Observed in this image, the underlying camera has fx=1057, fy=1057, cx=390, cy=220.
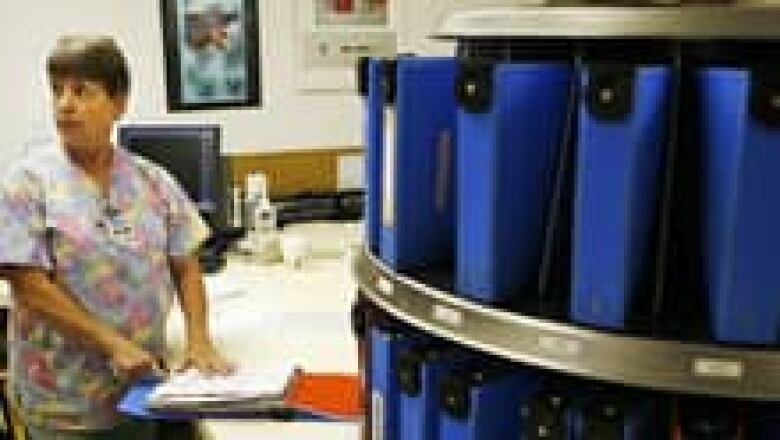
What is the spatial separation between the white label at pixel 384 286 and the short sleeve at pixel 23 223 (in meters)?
1.02

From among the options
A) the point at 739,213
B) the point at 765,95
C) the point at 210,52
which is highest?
the point at 210,52

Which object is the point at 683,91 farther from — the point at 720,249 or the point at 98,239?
the point at 98,239

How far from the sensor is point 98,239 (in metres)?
2.07

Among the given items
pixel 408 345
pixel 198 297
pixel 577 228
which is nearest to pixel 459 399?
pixel 408 345

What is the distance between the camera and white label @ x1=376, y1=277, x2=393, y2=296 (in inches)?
47.6

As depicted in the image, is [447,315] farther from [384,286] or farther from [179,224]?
[179,224]

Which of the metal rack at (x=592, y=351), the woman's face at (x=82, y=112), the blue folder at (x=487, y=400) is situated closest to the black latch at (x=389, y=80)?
the metal rack at (x=592, y=351)

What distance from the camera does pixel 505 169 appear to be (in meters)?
1.09

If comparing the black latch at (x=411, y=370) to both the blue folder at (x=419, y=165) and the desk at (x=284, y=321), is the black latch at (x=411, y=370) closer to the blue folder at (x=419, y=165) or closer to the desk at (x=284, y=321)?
the blue folder at (x=419, y=165)

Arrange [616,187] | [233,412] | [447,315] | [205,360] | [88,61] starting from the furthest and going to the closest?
[205,360]
[88,61]
[233,412]
[447,315]
[616,187]

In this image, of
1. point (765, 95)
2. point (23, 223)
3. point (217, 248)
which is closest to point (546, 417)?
point (765, 95)

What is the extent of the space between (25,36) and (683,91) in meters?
2.74

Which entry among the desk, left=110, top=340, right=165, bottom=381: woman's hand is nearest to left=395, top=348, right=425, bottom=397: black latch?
the desk

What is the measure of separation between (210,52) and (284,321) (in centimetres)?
125
